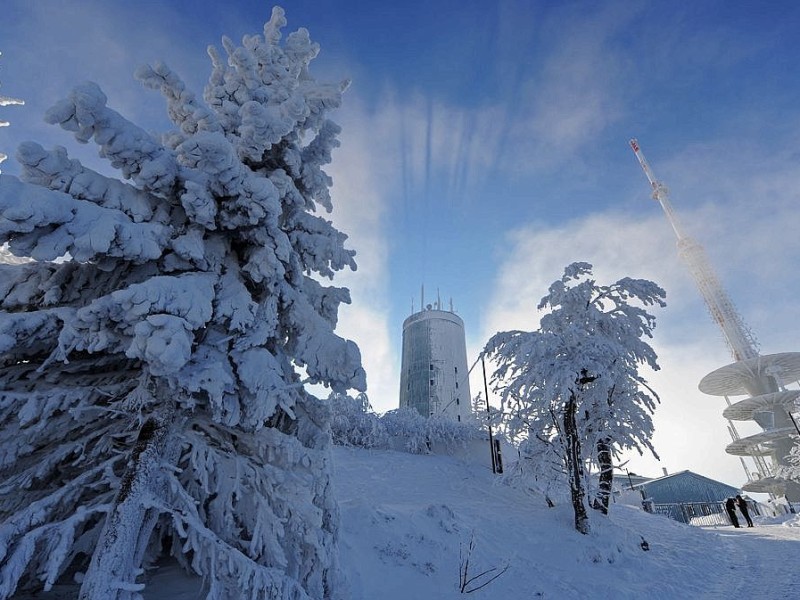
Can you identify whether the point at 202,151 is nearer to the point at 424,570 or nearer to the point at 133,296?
the point at 133,296

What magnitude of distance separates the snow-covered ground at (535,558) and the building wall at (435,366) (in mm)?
21361

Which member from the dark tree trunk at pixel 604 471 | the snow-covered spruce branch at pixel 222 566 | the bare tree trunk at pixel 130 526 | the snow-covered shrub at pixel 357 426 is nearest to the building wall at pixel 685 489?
the snow-covered shrub at pixel 357 426

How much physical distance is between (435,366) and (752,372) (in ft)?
133

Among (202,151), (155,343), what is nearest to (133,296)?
(155,343)

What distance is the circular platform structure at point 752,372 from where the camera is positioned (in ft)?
150

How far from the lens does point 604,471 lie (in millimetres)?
12539

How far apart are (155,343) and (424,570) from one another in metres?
6.73

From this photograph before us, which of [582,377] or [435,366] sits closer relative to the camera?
[582,377]

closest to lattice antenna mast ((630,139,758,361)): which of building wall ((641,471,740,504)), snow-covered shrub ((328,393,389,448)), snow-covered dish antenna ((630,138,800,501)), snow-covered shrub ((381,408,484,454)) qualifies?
snow-covered dish antenna ((630,138,800,501))

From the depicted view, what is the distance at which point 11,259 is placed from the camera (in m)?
13.3

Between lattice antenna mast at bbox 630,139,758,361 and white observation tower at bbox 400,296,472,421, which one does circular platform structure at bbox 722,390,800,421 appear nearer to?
lattice antenna mast at bbox 630,139,758,361

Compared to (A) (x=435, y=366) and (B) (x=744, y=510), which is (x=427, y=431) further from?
(B) (x=744, y=510)

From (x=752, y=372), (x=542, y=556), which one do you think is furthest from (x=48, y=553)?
(x=752, y=372)

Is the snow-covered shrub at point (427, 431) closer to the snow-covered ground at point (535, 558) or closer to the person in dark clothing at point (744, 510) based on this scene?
the snow-covered ground at point (535, 558)
